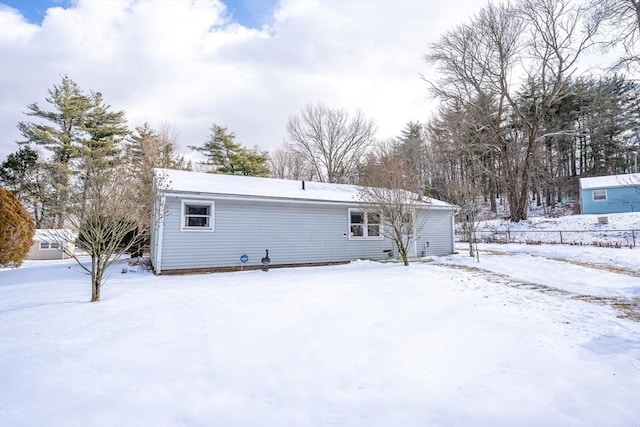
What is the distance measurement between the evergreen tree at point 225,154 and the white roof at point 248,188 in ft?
47.3

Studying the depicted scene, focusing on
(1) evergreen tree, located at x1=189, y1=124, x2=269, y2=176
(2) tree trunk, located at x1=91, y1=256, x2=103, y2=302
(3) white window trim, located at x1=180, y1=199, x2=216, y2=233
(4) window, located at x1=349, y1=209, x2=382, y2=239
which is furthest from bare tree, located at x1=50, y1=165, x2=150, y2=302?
(1) evergreen tree, located at x1=189, y1=124, x2=269, y2=176

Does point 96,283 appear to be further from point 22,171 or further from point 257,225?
point 22,171

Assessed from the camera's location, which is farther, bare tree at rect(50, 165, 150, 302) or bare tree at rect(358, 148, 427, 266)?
bare tree at rect(358, 148, 427, 266)

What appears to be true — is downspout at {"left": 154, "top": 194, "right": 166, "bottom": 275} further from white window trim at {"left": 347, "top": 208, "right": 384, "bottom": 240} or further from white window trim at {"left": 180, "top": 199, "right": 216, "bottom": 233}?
white window trim at {"left": 347, "top": 208, "right": 384, "bottom": 240}

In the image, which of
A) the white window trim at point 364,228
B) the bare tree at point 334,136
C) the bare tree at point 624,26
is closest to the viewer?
the bare tree at point 624,26

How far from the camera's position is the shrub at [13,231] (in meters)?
13.1

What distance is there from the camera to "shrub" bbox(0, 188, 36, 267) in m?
13.1

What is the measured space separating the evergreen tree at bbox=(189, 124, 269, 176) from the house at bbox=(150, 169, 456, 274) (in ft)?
48.1

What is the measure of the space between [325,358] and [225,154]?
1038 inches

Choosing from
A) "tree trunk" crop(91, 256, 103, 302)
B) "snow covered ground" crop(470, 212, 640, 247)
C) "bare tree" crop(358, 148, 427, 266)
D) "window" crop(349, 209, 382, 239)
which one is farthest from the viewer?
"snow covered ground" crop(470, 212, 640, 247)

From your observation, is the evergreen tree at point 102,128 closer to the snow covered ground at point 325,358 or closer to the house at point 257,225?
the house at point 257,225

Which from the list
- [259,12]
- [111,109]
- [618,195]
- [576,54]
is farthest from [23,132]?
[618,195]

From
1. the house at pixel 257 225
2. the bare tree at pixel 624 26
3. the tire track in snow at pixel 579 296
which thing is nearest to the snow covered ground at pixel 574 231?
the bare tree at pixel 624 26

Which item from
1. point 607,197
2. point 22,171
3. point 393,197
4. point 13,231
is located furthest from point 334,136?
point 22,171
